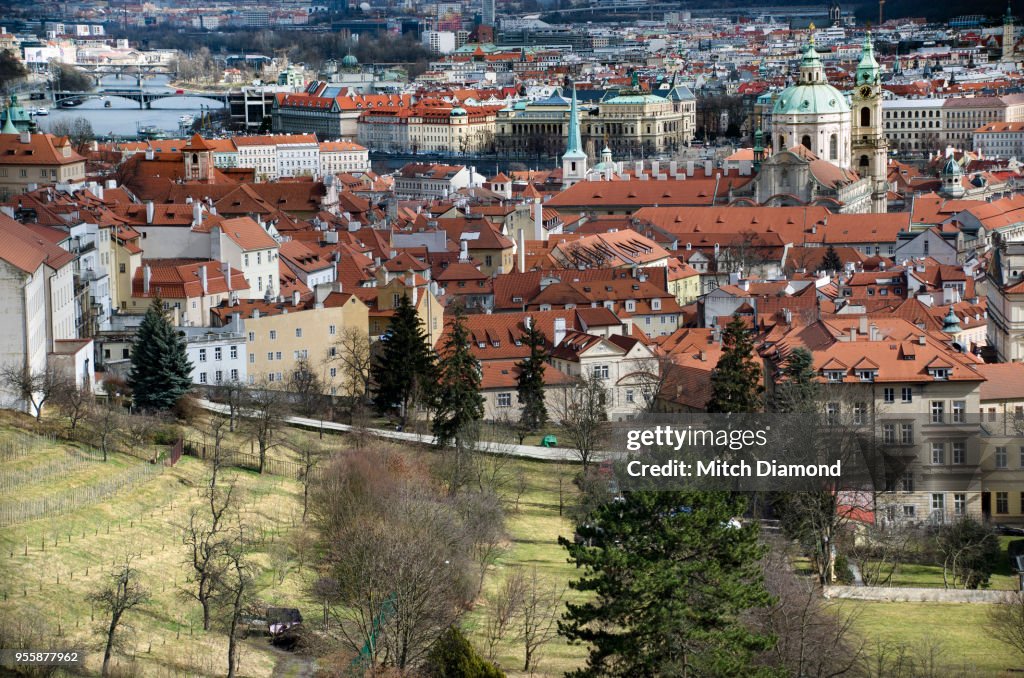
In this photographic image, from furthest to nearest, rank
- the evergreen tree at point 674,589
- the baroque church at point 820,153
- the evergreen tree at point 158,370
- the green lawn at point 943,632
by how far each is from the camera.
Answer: the baroque church at point 820,153 → the evergreen tree at point 158,370 → the green lawn at point 943,632 → the evergreen tree at point 674,589

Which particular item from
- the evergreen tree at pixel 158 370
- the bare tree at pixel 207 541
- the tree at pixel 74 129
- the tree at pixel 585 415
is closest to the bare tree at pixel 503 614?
the bare tree at pixel 207 541

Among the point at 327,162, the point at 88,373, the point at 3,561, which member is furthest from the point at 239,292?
the point at 327,162

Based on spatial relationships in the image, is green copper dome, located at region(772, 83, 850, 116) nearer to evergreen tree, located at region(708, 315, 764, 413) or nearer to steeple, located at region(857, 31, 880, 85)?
steeple, located at region(857, 31, 880, 85)

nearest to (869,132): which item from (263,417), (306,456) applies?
(263,417)

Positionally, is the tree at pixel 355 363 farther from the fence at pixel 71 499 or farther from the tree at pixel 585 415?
the fence at pixel 71 499

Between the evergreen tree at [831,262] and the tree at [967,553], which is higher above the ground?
the evergreen tree at [831,262]

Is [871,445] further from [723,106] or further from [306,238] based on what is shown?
[723,106]
